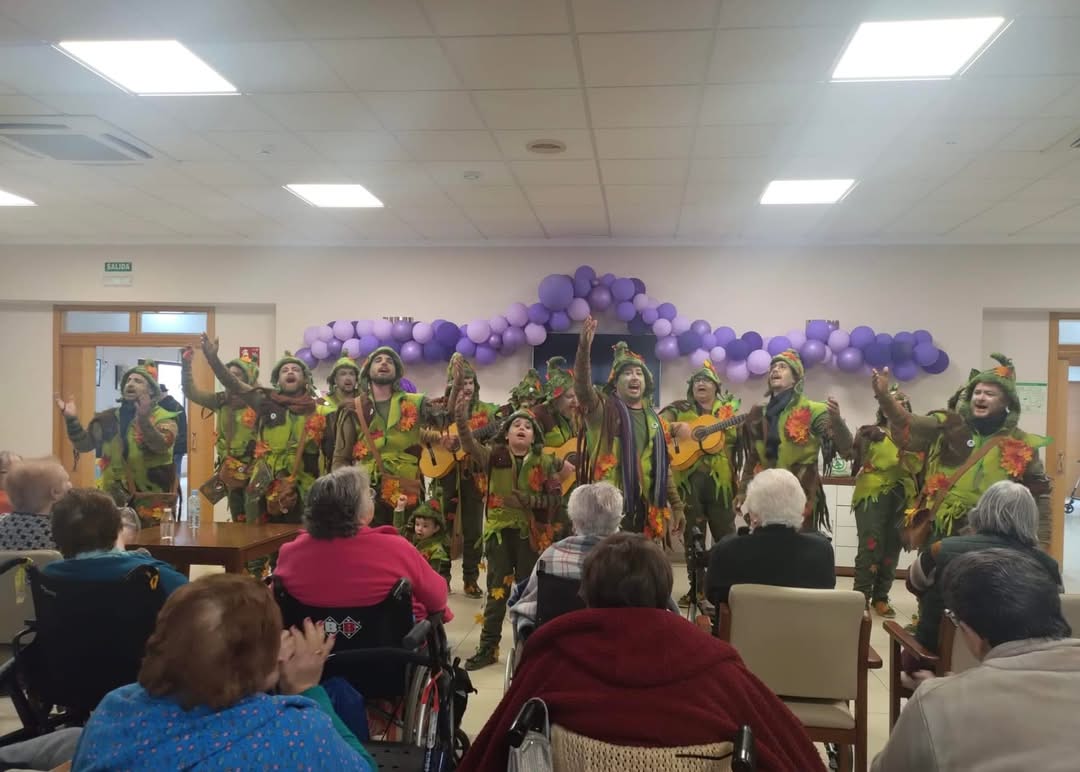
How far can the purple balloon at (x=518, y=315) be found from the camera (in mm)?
7803

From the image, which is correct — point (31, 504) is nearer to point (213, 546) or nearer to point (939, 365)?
point (213, 546)

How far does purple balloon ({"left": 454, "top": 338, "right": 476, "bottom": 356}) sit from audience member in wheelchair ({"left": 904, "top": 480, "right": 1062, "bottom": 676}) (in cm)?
554

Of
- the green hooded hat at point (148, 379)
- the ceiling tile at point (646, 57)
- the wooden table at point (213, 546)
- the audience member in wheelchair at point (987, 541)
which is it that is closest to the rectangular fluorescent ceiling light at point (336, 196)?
the green hooded hat at point (148, 379)

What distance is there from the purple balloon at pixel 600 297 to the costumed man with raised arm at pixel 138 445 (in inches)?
153

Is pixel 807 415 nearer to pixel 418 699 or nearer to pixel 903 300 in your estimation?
pixel 903 300

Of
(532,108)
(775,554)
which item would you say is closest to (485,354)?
(532,108)

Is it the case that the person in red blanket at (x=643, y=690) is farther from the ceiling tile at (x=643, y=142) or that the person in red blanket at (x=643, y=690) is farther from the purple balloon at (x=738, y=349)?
the purple balloon at (x=738, y=349)

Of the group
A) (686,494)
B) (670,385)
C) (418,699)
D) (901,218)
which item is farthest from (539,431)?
(901,218)

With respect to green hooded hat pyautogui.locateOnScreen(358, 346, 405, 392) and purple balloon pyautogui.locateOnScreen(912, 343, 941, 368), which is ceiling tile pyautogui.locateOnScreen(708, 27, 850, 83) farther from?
purple balloon pyautogui.locateOnScreen(912, 343, 941, 368)

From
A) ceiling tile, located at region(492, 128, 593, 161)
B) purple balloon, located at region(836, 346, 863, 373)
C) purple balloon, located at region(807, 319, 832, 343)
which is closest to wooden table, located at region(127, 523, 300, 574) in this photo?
ceiling tile, located at region(492, 128, 593, 161)

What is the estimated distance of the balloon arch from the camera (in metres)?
7.42

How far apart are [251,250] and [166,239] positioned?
81 cm

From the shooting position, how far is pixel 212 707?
129cm

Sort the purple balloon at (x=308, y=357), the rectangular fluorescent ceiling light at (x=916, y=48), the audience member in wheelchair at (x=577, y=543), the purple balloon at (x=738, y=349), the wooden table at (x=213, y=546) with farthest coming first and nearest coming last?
the purple balloon at (x=308, y=357), the purple balloon at (x=738, y=349), the wooden table at (x=213, y=546), the rectangular fluorescent ceiling light at (x=916, y=48), the audience member in wheelchair at (x=577, y=543)
